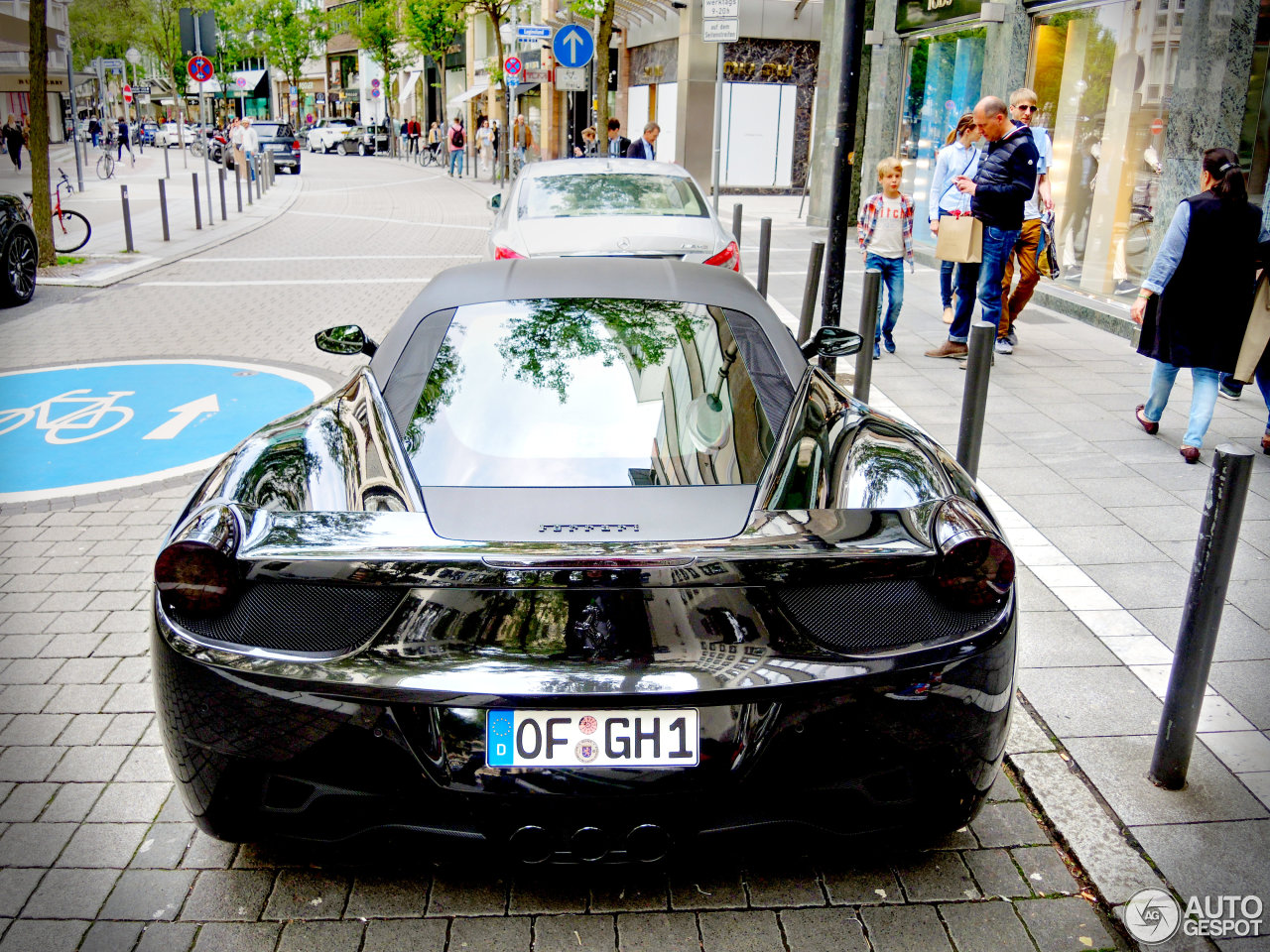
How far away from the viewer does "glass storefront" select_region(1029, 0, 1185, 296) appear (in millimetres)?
10680

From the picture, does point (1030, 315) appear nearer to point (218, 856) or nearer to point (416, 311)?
point (416, 311)

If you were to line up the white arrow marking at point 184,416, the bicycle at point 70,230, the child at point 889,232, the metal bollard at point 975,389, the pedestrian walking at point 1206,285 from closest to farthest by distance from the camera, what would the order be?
1. the metal bollard at point 975,389
2. the pedestrian walking at point 1206,285
3. the white arrow marking at point 184,416
4. the child at point 889,232
5. the bicycle at point 70,230

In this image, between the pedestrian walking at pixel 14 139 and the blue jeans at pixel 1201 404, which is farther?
the pedestrian walking at pixel 14 139

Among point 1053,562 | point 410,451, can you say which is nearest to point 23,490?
point 410,451

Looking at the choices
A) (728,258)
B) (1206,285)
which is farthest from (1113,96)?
(1206,285)

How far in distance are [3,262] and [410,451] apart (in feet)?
34.3

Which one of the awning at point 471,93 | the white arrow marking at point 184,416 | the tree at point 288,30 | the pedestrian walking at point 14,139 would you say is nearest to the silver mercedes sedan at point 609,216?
the white arrow marking at point 184,416

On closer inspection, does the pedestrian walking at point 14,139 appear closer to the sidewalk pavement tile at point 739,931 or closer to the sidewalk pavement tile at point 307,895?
the sidewalk pavement tile at point 307,895

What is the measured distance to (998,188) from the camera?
27.4ft

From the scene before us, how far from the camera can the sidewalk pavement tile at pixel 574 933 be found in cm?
252

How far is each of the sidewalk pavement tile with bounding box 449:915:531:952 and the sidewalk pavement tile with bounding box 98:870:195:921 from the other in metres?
0.66

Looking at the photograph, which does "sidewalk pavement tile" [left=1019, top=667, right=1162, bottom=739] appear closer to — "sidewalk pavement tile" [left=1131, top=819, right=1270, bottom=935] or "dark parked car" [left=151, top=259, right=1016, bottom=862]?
"sidewalk pavement tile" [left=1131, top=819, right=1270, bottom=935]

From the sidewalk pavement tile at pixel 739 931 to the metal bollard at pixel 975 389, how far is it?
269 cm

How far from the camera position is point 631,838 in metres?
2.32
